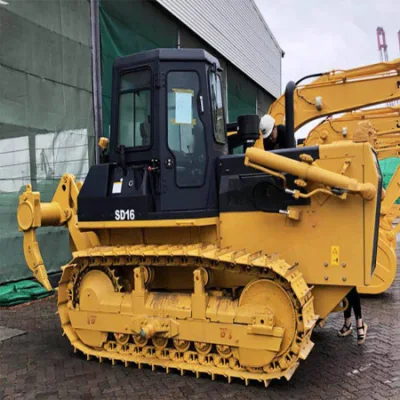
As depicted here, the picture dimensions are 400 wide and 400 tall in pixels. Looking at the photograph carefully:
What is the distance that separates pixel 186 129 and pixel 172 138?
19cm

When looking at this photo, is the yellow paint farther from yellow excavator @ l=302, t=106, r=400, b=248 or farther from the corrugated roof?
the corrugated roof

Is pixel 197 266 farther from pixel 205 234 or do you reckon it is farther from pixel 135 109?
pixel 135 109

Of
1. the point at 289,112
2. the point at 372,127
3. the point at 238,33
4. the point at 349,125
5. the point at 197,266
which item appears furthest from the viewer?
the point at 238,33

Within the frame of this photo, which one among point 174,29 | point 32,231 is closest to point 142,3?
point 174,29

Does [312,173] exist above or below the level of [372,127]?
below

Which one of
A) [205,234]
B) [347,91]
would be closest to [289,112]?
[205,234]

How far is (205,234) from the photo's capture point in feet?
17.4

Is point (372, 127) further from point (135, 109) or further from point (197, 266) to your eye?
point (197, 266)

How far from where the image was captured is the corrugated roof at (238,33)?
13844mm

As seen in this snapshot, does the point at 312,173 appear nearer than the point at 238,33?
Yes

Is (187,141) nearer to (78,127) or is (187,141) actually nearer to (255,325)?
(255,325)

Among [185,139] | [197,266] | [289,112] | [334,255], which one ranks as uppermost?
[289,112]

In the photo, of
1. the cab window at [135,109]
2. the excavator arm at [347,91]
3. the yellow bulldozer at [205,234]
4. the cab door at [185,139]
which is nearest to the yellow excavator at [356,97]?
the excavator arm at [347,91]

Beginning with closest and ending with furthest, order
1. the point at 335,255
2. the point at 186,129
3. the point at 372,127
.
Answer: the point at 335,255 < the point at 186,129 < the point at 372,127
